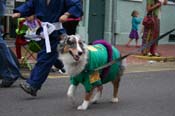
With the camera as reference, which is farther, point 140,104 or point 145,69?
point 145,69

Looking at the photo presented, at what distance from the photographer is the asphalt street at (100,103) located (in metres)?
7.44

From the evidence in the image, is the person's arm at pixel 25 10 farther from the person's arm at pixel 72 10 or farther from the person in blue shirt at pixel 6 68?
the person in blue shirt at pixel 6 68

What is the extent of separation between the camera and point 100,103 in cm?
815

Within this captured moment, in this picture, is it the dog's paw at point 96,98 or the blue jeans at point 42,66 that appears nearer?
the dog's paw at point 96,98

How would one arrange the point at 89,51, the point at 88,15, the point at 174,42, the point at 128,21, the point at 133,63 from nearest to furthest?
the point at 89,51 < the point at 133,63 < the point at 88,15 < the point at 128,21 < the point at 174,42

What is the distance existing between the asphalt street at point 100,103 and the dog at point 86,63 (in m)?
0.31

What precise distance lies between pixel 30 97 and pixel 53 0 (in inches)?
59.6

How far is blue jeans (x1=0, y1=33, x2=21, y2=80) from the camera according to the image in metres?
9.39

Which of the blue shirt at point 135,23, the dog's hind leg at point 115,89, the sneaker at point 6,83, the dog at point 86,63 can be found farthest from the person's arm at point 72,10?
the blue shirt at point 135,23

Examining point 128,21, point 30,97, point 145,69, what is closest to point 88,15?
point 128,21

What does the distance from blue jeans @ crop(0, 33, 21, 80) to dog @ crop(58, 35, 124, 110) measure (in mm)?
2092

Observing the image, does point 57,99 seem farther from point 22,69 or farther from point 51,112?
point 22,69

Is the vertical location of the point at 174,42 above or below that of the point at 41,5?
below

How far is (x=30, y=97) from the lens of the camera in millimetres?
→ 8508
